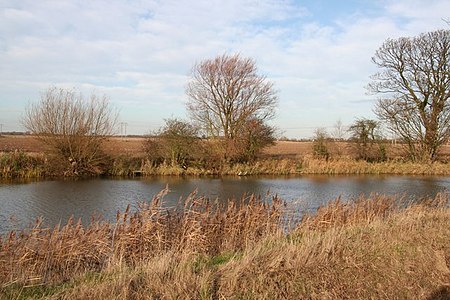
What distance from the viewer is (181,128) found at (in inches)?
1220

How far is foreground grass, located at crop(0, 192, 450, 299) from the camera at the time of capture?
4711mm

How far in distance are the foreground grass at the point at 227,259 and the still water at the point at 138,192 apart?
475cm

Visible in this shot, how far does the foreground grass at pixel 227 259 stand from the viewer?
4711mm

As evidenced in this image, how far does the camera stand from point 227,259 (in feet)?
21.8

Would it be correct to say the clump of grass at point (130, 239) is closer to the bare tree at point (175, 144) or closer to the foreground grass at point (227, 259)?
the foreground grass at point (227, 259)

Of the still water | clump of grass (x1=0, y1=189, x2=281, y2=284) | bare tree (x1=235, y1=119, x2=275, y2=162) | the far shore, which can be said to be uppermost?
bare tree (x1=235, y1=119, x2=275, y2=162)

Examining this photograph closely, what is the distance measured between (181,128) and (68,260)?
2460cm

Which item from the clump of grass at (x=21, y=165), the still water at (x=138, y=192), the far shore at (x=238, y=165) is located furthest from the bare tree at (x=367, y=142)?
the clump of grass at (x=21, y=165)

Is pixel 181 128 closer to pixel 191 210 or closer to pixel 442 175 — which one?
pixel 442 175

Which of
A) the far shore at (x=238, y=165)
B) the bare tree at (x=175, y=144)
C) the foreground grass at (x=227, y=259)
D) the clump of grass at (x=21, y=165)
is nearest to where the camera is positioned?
the foreground grass at (x=227, y=259)

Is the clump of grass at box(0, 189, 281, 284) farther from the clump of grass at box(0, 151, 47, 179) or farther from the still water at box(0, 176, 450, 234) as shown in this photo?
the clump of grass at box(0, 151, 47, 179)

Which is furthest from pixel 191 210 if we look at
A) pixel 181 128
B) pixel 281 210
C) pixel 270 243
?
pixel 181 128

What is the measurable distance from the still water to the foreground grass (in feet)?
15.6

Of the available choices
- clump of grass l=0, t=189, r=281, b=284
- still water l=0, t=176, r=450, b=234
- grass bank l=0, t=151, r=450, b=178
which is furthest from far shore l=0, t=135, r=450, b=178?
clump of grass l=0, t=189, r=281, b=284
